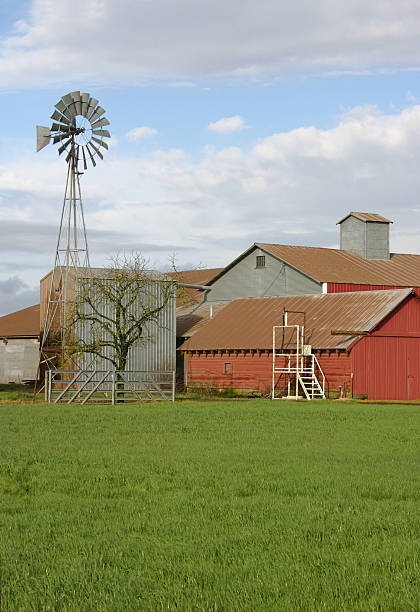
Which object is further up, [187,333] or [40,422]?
[187,333]

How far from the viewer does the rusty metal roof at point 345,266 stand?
206 ft

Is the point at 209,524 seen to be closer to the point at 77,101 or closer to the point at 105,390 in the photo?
the point at 105,390

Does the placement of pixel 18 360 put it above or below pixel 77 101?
below

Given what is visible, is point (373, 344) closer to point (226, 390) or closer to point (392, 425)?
point (226, 390)

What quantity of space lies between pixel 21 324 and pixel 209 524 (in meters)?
56.8

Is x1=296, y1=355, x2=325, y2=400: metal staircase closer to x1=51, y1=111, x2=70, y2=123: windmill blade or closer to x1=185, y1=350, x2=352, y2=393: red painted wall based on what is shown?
x1=185, y1=350, x2=352, y2=393: red painted wall

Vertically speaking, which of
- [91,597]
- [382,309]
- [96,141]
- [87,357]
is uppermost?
[96,141]

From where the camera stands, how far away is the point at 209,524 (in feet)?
31.5

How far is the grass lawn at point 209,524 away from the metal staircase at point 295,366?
2474 centimetres

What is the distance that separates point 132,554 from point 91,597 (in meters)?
1.37

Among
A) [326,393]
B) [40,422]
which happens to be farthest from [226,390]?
[40,422]

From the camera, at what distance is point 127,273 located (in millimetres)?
45719

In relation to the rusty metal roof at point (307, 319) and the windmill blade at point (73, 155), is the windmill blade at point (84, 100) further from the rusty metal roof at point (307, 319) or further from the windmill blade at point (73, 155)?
the rusty metal roof at point (307, 319)

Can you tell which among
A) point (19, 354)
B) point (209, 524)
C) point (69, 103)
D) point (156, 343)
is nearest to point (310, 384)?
point (156, 343)
